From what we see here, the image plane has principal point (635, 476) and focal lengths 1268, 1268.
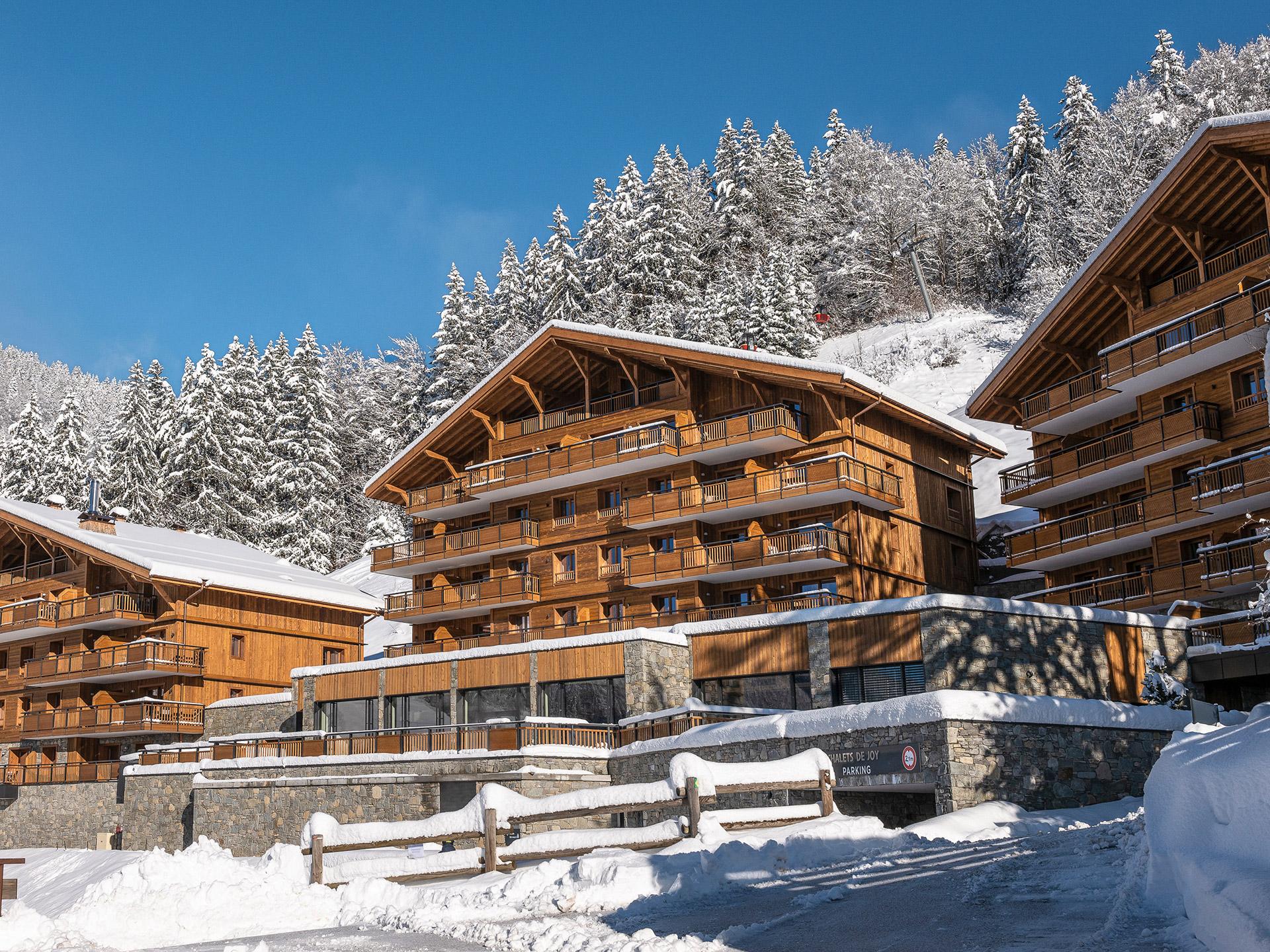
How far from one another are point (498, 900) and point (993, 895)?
5.74 meters

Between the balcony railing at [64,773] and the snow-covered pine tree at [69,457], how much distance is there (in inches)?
1179

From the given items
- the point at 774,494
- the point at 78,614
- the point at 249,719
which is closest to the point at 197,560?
the point at 78,614

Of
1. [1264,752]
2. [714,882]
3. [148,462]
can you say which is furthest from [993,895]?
[148,462]

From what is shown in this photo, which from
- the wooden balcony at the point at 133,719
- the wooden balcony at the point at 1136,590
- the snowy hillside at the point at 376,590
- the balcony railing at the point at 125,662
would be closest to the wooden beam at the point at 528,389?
the snowy hillside at the point at 376,590

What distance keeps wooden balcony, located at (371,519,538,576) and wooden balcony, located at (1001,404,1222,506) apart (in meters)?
16.2

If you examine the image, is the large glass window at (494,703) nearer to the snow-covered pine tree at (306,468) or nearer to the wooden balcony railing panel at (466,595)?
the wooden balcony railing panel at (466,595)

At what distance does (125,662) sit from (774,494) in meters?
25.3

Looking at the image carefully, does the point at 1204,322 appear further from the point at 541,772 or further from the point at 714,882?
the point at 714,882

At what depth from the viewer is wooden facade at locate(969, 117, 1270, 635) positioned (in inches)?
1328

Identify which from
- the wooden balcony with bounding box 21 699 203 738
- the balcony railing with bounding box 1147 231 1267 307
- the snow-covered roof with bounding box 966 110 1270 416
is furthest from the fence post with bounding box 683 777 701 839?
the wooden balcony with bounding box 21 699 203 738

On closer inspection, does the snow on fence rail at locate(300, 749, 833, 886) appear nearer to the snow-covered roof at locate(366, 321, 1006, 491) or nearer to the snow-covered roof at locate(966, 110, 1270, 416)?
the snow-covered roof at locate(366, 321, 1006, 491)

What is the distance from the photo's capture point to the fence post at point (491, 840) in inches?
721

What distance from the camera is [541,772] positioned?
99.0ft

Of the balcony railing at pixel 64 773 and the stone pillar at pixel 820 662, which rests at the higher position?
the stone pillar at pixel 820 662
